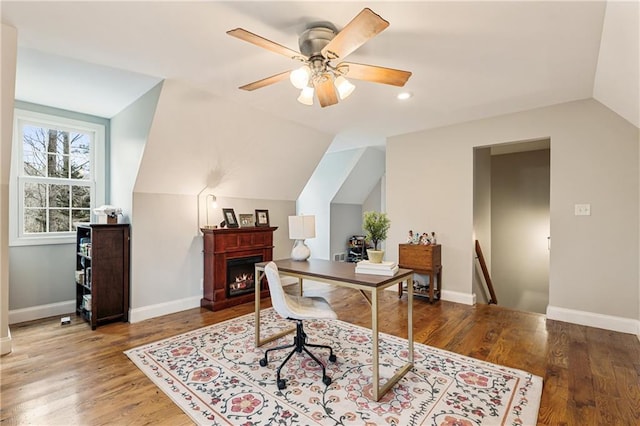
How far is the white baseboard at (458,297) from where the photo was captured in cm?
417

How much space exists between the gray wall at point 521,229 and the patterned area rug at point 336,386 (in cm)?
406

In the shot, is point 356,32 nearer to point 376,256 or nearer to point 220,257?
point 376,256

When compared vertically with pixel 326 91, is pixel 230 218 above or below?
below

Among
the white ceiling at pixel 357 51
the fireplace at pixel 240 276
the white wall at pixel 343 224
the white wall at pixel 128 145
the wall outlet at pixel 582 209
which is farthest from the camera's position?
the white wall at pixel 343 224

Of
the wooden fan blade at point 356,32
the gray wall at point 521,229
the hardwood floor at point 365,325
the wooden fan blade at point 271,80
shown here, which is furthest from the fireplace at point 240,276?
the gray wall at point 521,229

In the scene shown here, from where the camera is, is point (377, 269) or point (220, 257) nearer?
point (377, 269)

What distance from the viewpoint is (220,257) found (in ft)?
13.1

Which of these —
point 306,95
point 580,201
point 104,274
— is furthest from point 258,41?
point 580,201

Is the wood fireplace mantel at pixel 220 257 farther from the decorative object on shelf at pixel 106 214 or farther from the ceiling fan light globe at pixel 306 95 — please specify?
the ceiling fan light globe at pixel 306 95

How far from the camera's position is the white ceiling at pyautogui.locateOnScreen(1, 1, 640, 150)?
1.90 meters

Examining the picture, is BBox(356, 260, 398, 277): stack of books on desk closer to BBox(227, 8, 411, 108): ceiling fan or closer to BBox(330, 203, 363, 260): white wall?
BBox(227, 8, 411, 108): ceiling fan

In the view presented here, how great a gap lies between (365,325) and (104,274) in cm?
291

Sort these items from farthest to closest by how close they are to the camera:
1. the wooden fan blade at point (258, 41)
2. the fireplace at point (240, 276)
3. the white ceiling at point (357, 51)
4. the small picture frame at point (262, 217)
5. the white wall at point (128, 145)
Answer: the small picture frame at point (262, 217) < the fireplace at point (240, 276) < the white wall at point (128, 145) < the white ceiling at point (357, 51) < the wooden fan blade at point (258, 41)

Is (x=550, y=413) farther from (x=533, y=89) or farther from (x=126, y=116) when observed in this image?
(x=126, y=116)
